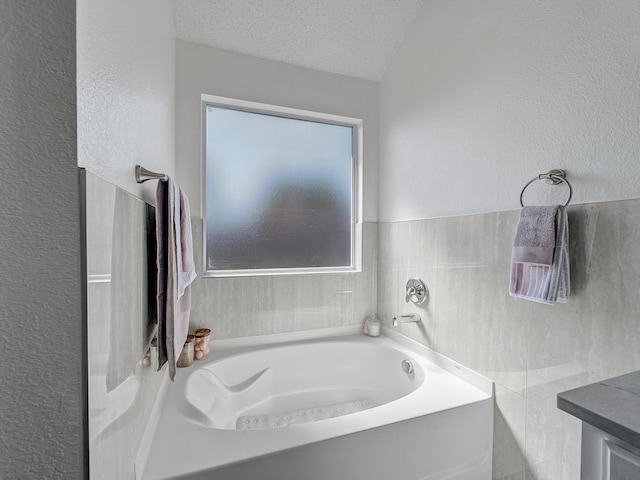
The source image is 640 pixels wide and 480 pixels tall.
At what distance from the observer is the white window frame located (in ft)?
6.88

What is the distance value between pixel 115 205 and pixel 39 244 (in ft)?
0.76

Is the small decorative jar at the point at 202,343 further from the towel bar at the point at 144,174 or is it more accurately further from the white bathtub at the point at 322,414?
the towel bar at the point at 144,174

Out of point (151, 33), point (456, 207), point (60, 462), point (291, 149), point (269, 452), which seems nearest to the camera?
point (60, 462)

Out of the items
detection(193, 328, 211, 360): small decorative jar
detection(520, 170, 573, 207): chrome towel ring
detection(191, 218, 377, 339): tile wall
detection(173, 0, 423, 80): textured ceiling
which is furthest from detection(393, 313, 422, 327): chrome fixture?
detection(173, 0, 423, 80): textured ceiling

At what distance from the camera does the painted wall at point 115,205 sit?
25.2 inches

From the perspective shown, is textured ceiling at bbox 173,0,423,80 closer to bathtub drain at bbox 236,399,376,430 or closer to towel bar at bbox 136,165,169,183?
towel bar at bbox 136,165,169,183

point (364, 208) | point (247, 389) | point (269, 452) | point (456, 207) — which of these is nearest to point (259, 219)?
point (364, 208)

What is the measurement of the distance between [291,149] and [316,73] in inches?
23.0

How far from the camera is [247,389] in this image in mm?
1930

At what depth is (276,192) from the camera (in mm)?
2266

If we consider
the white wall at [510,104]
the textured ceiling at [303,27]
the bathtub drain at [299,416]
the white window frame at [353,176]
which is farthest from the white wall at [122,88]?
the white wall at [510,104]

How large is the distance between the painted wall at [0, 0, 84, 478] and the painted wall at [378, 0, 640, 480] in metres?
1.54

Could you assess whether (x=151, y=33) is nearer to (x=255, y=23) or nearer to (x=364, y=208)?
(x=255, y=23)

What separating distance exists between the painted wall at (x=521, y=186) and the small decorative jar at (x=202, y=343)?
1.33 metres
